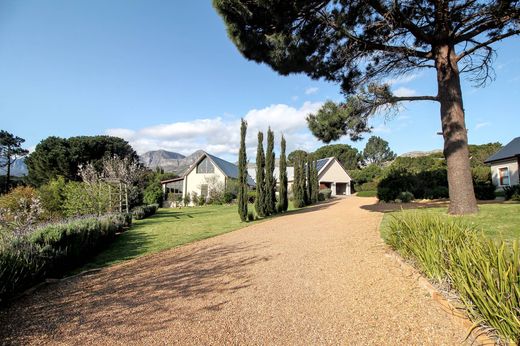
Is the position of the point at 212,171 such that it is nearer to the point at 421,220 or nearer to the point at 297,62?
the point at 297,62

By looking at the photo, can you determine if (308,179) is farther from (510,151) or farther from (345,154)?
(345,154)

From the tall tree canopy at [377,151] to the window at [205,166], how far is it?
4483cm

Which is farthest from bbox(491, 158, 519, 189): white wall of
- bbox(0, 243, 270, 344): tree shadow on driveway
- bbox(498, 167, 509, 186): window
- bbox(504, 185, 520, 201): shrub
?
bbox(0, 243, 270, 344): tree shadow on driveway

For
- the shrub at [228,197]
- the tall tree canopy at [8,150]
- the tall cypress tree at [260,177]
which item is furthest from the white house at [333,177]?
the tall tree canopy at [8,150]

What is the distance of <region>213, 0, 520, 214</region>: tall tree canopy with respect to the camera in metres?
7.87

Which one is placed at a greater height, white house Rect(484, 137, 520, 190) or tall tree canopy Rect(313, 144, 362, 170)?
tall tree canopy Rect(313, 144, 362, 170)

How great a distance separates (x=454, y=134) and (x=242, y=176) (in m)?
8.40

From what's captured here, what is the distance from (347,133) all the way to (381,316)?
330 inches

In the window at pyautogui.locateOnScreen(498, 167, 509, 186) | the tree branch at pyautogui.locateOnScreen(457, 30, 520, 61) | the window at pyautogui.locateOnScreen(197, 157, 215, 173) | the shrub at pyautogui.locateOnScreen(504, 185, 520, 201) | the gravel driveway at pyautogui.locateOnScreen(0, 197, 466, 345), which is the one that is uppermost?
the tree branch at pyautogui.locateOnScreen(457, 30, 520, 61)

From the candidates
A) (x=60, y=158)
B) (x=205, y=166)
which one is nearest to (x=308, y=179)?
(x=205, y=166)

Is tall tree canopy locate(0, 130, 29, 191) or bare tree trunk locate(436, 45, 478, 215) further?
tall tree canopy locate(0, 130, 29, 191)

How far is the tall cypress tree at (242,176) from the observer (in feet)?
42.3

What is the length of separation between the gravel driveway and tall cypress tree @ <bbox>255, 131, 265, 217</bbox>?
8369 mm

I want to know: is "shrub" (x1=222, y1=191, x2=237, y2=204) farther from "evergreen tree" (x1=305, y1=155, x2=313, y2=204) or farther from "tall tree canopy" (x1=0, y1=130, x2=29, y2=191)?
"tall tree canopy" (x1=0, y1=130, x2=29, y2=191)
